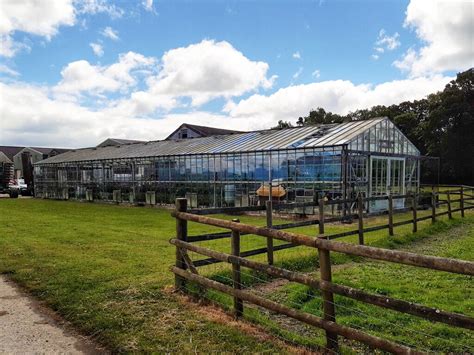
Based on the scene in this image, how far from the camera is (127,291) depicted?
5.75m

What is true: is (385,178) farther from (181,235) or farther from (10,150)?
(10,150)

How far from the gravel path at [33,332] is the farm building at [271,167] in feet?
47.7

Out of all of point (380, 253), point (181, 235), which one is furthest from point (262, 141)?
point (380, 253)

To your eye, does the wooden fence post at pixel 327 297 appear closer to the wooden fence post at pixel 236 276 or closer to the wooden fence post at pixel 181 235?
the wooden fence post at pixel 236 276

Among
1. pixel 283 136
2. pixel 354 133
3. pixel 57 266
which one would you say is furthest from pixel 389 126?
pixel 57 266

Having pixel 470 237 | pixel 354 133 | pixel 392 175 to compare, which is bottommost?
pixel 470 237

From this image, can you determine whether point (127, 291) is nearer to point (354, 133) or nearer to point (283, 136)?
point (354, 133)

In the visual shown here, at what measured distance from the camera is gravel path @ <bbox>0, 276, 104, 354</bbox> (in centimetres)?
405

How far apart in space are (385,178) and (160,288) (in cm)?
1819

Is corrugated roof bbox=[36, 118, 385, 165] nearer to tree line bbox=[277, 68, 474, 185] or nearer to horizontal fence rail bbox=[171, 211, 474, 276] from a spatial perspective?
horizontal fence rail bbox=[171, 211, 474, 276]

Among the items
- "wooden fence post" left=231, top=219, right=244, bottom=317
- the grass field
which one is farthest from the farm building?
"wooden fence post" left=231, top=219, right=244, bottom=317

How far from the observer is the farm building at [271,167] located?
18.7 metres

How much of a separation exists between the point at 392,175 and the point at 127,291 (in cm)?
1961

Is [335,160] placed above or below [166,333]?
above
